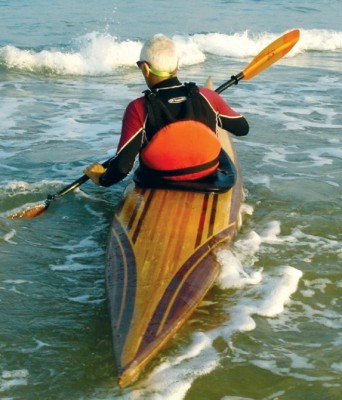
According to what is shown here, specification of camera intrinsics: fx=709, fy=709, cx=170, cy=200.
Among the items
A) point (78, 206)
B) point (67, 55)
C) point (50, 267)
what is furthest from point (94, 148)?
point (67, 55)

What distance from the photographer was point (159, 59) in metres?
3.97

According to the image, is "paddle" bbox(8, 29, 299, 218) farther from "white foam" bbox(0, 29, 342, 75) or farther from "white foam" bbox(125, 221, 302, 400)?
"white foam" bbox(0, 29, 342, 75)

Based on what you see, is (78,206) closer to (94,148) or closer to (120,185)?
(120,185)

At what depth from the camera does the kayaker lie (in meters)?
4.02

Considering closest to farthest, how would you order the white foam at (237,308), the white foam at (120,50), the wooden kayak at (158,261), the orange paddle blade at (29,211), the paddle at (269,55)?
the white foam at (237,308) → the wooden kayak at (158,261) → the orange paddle blade at (29,211) → the paddle at (269,55) → the white foam at (120,50)

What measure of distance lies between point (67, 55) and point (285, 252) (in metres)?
8.30

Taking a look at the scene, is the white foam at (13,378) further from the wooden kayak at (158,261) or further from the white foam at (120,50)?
the white foam at (120,50)

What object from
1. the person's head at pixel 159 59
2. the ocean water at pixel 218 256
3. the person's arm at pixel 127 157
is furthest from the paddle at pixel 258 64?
the person's head at pixel 159 59

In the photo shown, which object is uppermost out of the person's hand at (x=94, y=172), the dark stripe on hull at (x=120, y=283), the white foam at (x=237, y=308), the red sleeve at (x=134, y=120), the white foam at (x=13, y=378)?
the red sleeve at (x=134, y=120)

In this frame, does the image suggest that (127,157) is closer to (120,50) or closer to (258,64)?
(258,64)

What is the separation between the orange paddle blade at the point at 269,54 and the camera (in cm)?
620

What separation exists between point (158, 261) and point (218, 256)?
423 mm

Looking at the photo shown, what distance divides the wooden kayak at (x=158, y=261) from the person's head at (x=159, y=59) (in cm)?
72

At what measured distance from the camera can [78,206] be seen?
5.30 m
